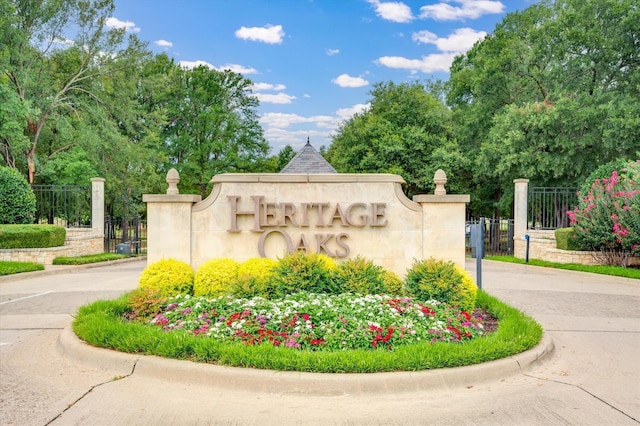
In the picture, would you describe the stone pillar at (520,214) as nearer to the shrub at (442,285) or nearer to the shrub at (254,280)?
the shrub at (442,285)

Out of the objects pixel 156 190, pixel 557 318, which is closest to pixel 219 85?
pixel 156 190

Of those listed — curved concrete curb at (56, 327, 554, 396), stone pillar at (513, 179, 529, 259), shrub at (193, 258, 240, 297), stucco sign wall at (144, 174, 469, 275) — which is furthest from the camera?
stone pillar at (513, 179, 529, 259)

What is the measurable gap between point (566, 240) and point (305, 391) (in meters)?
14.7

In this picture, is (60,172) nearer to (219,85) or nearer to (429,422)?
(219,85)

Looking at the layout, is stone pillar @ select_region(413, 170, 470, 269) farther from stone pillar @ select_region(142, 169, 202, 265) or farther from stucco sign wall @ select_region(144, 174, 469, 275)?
stone pillar @ select_region(142, 169, 202, 265)

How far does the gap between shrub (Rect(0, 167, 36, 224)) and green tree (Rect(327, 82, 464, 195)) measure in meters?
16.3

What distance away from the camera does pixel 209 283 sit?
7.60 meters

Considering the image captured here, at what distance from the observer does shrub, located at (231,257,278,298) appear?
7.10 m

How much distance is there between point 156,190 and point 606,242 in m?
24.8

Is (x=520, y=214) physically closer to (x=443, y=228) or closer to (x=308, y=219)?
(x=443, y=228)

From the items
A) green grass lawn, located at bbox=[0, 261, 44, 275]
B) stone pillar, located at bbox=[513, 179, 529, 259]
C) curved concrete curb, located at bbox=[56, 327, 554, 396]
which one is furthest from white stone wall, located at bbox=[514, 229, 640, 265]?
green grass lawn, located at bbox=[0, 261, 44, 275]

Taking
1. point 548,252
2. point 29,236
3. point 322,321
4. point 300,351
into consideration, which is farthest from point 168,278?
point 548,252

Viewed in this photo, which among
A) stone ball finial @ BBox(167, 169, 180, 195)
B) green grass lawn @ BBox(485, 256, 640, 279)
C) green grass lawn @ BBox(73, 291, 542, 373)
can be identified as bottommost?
green grass lawn @ BBox(485, 256, 640, 279)

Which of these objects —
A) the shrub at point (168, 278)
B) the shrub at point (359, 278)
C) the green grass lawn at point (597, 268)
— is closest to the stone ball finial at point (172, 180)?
the shrub at point (168, 278)
